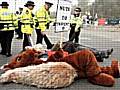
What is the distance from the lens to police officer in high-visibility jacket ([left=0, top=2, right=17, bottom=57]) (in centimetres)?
595

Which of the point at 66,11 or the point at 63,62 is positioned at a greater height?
the point at 66,11

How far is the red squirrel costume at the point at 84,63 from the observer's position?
3789mm

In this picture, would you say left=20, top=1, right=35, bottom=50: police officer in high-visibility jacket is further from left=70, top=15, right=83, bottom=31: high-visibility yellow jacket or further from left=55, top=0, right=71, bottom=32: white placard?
left=70, top=15, right=83, bottom=31: high-visibility yellow jacket

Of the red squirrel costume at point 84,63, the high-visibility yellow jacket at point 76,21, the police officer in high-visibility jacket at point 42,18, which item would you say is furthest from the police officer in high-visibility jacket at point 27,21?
the red squirrel costume at point 84,63

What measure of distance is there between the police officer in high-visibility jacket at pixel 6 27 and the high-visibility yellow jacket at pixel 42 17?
0.42 metres

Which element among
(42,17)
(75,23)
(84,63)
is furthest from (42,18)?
(84,63)

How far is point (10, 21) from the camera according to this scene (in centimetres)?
618

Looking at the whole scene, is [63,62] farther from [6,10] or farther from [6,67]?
[6,10]

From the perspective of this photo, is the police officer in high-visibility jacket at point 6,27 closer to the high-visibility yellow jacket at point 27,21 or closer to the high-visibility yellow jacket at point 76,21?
Answer: the high-visibility yellow jacket at point 27,21

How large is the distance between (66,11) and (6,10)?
3.29ft

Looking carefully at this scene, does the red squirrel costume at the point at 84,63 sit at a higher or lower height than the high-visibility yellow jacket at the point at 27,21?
lower

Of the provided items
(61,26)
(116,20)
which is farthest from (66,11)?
(116,20)

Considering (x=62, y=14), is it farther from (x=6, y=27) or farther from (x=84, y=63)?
(x=84, y=63)

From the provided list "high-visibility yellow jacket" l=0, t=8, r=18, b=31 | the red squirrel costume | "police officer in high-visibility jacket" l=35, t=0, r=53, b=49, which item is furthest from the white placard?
the red squirrel costume
